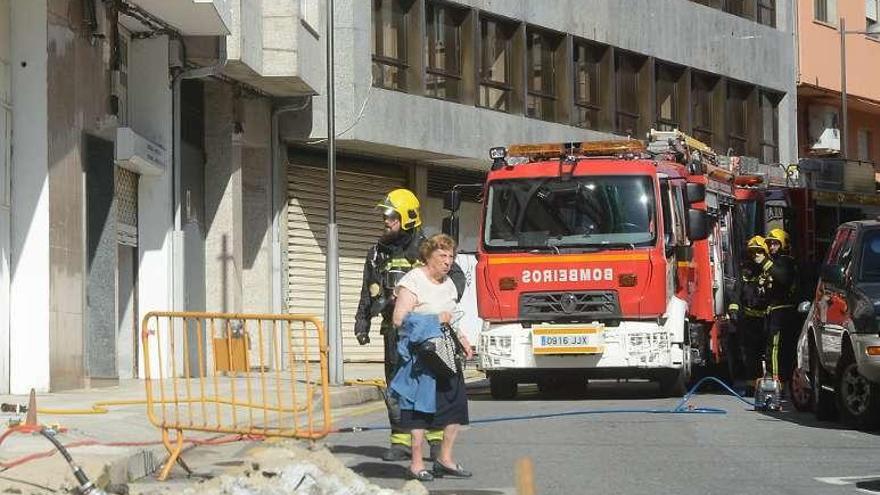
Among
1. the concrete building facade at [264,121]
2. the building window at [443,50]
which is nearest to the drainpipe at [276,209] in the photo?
the concrete building facade at [264,121]

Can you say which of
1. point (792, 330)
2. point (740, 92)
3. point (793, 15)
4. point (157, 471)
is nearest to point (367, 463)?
point (157, 471)

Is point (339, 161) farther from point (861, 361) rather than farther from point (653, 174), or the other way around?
point (861, 361)

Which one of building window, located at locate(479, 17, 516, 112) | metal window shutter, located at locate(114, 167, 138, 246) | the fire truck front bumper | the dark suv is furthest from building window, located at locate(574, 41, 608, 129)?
the dark suv

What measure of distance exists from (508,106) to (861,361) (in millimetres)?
19694

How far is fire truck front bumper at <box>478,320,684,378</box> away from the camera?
19500 millimetres

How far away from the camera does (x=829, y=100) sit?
4809 cm

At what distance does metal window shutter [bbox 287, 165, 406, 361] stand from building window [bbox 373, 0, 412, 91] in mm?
2019

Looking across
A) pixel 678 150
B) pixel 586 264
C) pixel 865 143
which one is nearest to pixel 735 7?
pixel 865 143

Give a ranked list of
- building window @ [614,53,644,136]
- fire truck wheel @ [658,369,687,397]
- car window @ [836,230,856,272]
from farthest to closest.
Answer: building window @ [614,53,644,136]
fire truck wheel @ [658,369,687,397]
car window @ [836,230,856,272]

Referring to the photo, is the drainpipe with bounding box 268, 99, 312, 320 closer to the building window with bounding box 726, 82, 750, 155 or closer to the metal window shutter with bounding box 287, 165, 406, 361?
the metal window shutter with bounding box 287, 165, 406, 361

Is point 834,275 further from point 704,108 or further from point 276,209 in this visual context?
point 704,108

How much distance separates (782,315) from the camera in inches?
784

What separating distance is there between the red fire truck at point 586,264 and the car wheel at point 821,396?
2.83m

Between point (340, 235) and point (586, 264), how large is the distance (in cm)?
1322
